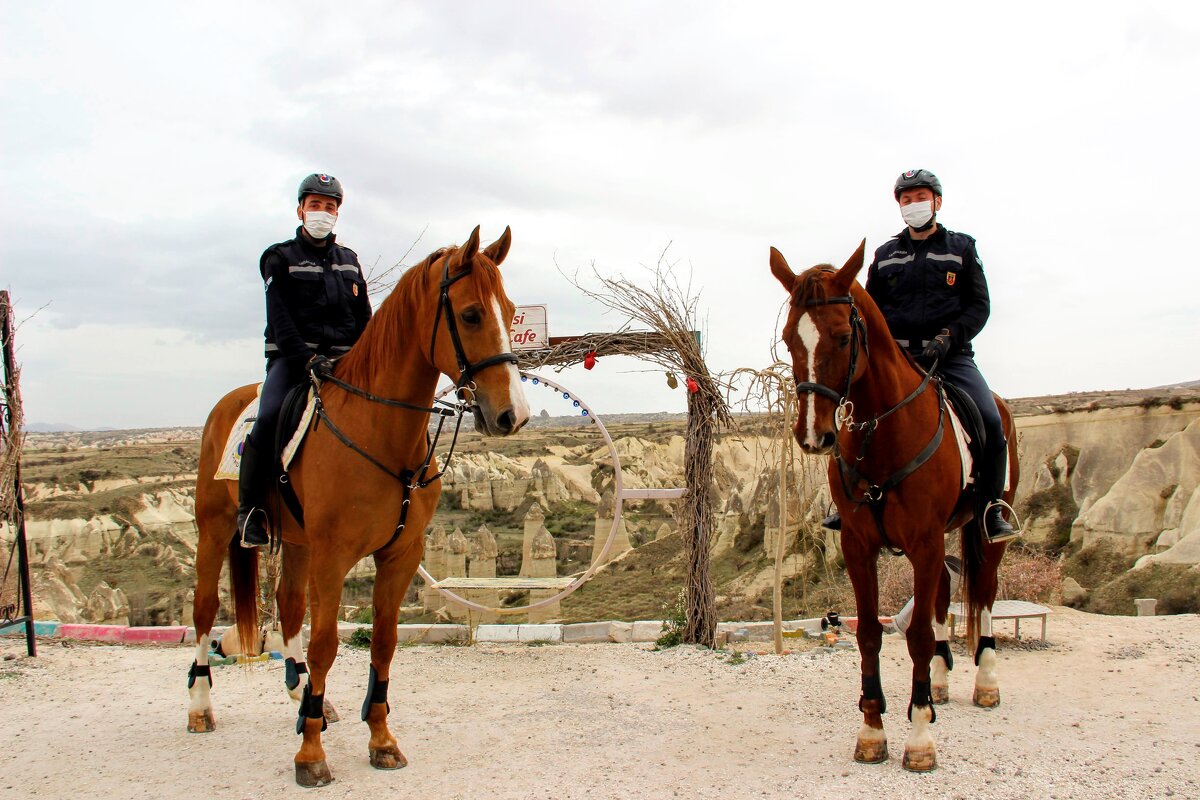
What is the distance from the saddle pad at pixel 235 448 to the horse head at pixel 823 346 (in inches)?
140

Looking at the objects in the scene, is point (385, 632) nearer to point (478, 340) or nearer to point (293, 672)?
point (293, 672)

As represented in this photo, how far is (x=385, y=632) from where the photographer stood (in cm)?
496

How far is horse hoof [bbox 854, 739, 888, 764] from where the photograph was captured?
4.93 meters

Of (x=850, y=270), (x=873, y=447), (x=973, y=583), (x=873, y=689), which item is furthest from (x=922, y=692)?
(x=850, y=270)

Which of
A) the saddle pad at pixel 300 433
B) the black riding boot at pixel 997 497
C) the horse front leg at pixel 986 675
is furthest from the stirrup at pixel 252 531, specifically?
the horse front leg at pixel 986 675

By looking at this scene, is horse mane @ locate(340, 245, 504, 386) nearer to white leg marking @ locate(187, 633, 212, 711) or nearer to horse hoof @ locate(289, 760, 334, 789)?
horse hoof @ locate(289, 760, 334, 789)

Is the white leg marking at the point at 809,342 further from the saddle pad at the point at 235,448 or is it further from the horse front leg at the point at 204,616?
the horse front leg at the point at 204,616

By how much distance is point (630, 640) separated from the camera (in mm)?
8758

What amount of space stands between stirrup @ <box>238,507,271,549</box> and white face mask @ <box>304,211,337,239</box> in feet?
5.76

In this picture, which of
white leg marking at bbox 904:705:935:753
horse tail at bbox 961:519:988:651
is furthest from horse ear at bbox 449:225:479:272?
horse tail at bbox 961:519:988:651

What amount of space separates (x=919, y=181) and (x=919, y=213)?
8.2 inches

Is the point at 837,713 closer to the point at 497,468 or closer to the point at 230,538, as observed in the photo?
the point at 230,538

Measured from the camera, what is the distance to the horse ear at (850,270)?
446 cm

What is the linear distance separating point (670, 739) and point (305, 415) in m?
3.12
